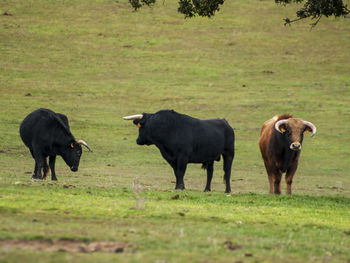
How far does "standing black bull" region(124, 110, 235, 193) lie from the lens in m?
17.3

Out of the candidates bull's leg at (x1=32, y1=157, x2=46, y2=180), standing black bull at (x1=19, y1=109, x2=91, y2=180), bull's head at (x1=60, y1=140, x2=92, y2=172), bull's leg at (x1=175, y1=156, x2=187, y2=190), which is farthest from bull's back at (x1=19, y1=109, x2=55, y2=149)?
bull's leg at (x1=175, y1=156, x2=187, y2=190)

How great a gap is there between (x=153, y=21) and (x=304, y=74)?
1854 cm

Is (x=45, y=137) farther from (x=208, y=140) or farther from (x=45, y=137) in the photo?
(x=208, y=140)

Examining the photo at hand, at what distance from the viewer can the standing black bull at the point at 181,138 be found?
17266mm

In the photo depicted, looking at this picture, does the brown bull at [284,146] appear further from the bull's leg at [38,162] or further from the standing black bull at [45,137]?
the bull's leg at [38,162]

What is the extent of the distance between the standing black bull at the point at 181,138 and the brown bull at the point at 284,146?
142cm

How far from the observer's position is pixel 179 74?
52094 mm

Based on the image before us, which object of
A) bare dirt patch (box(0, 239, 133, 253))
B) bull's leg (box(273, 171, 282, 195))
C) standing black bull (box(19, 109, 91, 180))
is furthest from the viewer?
standing black bull (box(19, 109, 91, 180))

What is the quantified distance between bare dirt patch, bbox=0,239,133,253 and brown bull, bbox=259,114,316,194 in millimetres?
8772

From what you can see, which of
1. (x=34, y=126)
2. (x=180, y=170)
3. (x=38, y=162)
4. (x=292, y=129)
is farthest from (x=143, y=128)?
(x=292, y=129)

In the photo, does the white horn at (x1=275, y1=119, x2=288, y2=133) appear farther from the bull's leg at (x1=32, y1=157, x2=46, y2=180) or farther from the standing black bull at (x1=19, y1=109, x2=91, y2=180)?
the bull's leg at (x1=32, y1=157, x2=46, y2=180)

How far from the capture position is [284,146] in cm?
1709

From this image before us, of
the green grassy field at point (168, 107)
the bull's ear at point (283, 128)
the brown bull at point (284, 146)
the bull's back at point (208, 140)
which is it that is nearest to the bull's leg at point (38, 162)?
the green grassy field at point (168, 107)

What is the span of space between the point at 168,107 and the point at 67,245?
34370mm
